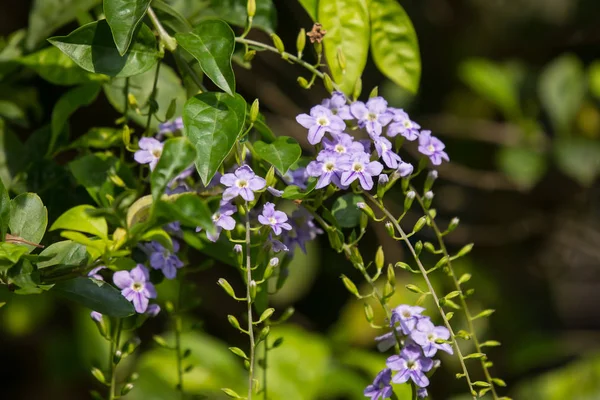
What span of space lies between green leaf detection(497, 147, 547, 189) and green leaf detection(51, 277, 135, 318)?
1.58 meters

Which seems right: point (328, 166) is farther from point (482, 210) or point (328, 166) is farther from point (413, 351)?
point (482, 210)

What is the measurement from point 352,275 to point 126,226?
154cm

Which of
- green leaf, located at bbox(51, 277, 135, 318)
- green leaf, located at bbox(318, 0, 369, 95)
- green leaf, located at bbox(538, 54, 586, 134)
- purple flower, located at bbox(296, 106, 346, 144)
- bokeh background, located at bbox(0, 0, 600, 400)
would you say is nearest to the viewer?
green leaf, located at bbox(51, 277, 135, 318)

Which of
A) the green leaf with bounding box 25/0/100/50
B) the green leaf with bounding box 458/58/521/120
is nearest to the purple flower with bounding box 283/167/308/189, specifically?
the green leaf with bounding box 25/0/100/50

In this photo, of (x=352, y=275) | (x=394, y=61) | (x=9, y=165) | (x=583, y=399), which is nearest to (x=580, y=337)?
(x=583, y=399)

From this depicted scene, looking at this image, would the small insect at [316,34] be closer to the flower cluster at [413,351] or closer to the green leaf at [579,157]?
the flower cluster at [413,351]

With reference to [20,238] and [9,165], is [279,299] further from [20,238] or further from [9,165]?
[20,238]

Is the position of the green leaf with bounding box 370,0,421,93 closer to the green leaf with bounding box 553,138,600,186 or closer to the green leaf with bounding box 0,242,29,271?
the green leaf with bounding box 0,242,29,271

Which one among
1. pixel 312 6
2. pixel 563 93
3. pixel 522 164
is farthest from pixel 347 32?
pixel 563 93

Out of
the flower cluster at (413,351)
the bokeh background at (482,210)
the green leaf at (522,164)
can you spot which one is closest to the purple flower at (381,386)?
the flower cluster at (413,351)

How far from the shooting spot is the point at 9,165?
1.10 m

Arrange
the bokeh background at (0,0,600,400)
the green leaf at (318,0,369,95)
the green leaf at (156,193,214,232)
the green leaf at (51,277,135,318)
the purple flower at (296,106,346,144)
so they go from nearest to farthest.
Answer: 1. the green leaf at (156,193,214,232)
2. the green leaf at (51,277,135,318)
3. the purple flower at (296,106,346,144)
4. the green leaf at (318,0,369,95)
5. the bokeh background at (0,0,600,400)

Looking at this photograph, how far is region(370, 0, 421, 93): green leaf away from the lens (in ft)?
3.54

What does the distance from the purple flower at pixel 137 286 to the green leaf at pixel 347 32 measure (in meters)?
0.37
